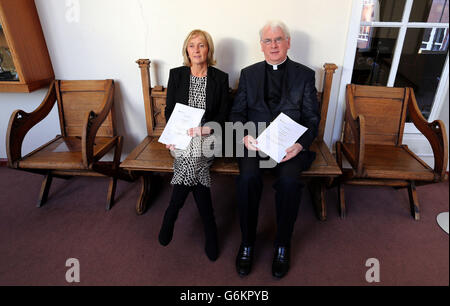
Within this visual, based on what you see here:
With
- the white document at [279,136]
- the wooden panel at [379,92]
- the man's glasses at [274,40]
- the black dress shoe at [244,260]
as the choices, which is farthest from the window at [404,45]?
the black dress shoe at [244,260]

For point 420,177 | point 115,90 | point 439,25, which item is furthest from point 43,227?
point 439,25

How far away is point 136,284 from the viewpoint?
1.87 meters

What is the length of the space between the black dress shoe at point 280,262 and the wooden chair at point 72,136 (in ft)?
4.82

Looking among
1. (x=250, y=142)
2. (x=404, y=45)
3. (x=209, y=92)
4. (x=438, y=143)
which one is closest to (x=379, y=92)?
(x=404, y=45)

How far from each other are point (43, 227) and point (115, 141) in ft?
2.91

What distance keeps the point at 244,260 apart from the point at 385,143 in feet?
5.27

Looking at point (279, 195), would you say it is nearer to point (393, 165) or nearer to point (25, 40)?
point (393, 165)

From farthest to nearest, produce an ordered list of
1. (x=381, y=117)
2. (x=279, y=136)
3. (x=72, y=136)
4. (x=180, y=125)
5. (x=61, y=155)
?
(x=72, y=136), (x=381, y=117), (x=61, y=155), (x=180, y=125), (x=279, y=136)

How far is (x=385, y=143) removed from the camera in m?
2.55

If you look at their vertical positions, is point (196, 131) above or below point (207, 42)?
below

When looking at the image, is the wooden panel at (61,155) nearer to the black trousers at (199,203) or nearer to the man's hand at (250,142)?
the black trousers at (199,203)

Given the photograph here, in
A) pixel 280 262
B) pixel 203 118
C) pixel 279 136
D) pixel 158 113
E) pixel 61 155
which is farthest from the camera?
pixel 158 113

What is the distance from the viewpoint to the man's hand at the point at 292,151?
1.97 meters

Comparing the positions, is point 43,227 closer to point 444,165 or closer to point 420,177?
point 420,177
